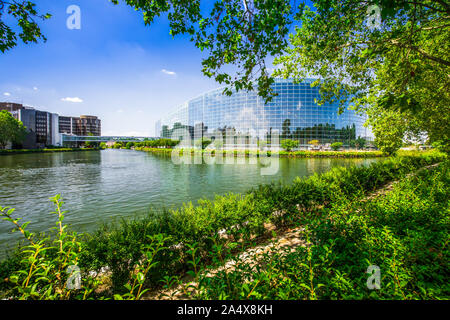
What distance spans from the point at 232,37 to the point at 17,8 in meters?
5.90

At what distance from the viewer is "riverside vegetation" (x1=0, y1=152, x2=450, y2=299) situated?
1.81 meters

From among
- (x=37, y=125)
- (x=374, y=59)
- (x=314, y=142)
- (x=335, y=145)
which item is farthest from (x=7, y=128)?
(x=335, y=145)

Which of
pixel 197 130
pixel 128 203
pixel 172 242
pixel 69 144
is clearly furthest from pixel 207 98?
pixel 69 144

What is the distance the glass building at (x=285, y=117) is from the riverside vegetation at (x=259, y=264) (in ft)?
186

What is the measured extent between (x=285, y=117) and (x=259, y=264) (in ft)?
218

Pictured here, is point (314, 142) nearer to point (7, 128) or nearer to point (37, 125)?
point (7, 128)

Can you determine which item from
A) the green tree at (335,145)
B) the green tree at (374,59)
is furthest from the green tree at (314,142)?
the green tree at (374,59)

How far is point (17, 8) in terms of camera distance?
473 centimetres

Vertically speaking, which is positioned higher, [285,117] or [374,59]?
[285,117]

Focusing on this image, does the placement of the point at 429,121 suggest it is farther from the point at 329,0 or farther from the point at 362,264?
the point at 362,264

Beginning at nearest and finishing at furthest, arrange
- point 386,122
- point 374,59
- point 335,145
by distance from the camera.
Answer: point 374,59 → point 386,122 → point 335,145

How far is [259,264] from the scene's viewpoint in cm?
305

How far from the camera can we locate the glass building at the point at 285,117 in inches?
2451

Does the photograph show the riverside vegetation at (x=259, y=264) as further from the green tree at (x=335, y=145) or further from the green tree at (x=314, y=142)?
the green tree at (x=314, y=142)
